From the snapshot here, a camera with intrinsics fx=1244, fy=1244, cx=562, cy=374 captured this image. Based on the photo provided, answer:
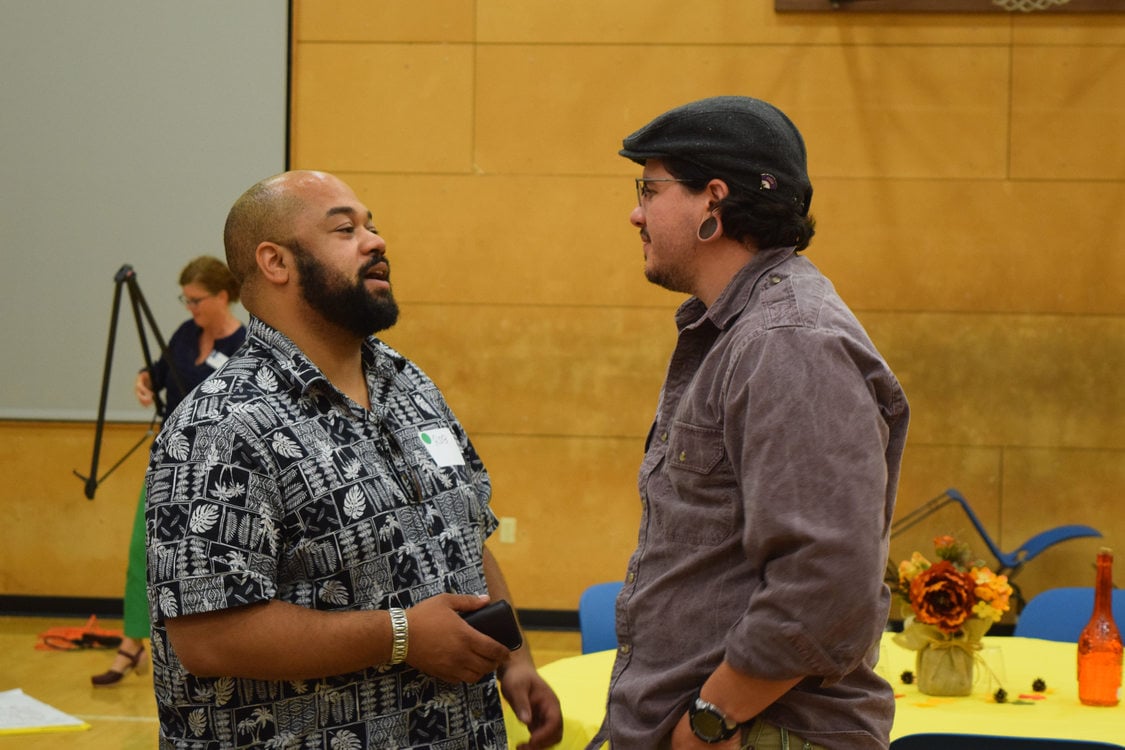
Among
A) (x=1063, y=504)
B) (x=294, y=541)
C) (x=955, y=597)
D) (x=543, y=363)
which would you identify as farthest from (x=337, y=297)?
(x=1063, y=504)

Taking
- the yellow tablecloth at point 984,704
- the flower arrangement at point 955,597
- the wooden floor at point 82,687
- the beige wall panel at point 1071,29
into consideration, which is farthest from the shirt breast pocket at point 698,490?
the beige wall panel at point 1071,29

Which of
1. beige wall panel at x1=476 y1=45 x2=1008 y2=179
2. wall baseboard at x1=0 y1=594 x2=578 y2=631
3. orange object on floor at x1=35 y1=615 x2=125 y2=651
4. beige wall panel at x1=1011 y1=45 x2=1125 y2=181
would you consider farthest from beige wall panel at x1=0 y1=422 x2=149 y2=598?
beige wall panel at x1=1011 y1=45 x2=1125 y2=181

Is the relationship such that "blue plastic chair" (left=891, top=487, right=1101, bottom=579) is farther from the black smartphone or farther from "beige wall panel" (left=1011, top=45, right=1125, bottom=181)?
the black smartphone

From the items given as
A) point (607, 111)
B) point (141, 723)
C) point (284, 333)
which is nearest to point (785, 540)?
point (284, 333)

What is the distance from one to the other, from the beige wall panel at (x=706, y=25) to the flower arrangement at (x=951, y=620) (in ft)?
12.7

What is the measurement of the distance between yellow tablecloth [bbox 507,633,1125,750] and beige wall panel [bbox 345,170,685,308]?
330 cm

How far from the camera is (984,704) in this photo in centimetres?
264

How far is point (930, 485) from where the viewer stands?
6.05 m

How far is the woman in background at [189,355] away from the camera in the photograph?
4.96 meters

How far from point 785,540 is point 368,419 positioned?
75cm

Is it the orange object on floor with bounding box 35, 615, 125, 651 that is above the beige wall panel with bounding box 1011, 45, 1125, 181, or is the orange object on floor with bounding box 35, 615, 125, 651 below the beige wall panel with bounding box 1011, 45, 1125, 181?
below

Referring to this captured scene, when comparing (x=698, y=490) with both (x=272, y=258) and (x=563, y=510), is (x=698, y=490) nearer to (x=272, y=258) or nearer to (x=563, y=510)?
(x=272, y=258)

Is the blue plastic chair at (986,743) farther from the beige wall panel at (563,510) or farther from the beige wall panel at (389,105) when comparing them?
the beige wall panel at (389,105)

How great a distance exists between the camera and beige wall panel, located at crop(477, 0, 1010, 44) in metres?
5.97
